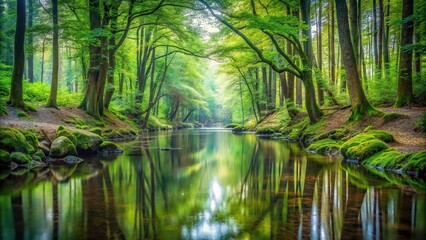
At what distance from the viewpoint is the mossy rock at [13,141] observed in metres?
8.62

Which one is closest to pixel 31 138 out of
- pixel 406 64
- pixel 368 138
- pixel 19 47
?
pixel 19 47

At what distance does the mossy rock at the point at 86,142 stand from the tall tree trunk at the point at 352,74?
10509 mm

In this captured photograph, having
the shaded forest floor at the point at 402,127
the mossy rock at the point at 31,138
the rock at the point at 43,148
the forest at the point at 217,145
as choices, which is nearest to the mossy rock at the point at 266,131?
the forest at the point at 217,145

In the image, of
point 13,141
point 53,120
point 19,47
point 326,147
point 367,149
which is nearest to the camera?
point 13,141

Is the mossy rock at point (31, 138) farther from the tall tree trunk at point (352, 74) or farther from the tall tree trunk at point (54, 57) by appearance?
the tall tree trunk at point (352, 74)

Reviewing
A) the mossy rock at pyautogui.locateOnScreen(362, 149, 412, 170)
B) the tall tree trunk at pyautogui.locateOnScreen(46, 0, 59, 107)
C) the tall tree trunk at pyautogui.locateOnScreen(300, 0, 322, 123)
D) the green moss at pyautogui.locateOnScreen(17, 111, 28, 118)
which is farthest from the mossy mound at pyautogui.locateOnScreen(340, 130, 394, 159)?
the tall tree trunk at pyautogui.locateOnScreen(46, 0, 59, 107)

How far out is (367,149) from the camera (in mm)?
9625

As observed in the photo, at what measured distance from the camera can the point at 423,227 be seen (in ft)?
→ 13.5

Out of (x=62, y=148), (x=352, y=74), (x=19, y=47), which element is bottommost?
(x=62, y=148)

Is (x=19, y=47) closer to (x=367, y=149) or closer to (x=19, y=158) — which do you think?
(x=19, y=158)

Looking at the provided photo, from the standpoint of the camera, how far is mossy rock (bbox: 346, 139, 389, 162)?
929 centimetres

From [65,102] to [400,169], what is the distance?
1895 cm

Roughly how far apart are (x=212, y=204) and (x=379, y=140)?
6460 millimetres

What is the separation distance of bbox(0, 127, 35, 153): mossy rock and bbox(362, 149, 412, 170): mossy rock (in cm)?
988
